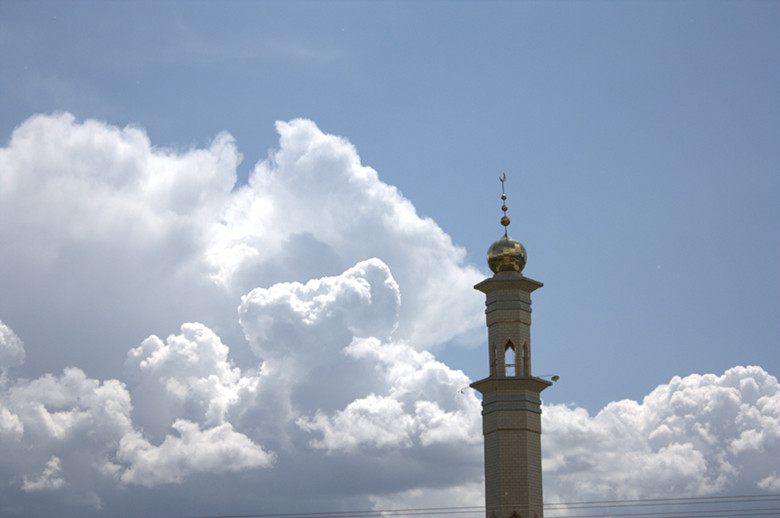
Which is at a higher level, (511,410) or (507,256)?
(507,256)

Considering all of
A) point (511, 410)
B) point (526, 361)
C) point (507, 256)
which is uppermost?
point (507, 256)

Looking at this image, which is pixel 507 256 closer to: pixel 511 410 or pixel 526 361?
pixel 526 361

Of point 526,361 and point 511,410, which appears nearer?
point 511,410

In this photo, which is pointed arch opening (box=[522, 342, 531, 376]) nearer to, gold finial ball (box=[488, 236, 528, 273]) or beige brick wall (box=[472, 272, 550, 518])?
beige brick wall (box=[472, 272, 550, 518])

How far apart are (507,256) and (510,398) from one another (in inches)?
335

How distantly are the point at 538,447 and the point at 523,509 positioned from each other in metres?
3.88

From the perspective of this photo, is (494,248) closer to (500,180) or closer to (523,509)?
(500,180)

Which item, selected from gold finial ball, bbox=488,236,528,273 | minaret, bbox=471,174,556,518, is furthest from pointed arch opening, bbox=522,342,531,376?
gold finial ball, bbox=488,236,528,273

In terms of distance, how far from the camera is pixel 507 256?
69625 mm

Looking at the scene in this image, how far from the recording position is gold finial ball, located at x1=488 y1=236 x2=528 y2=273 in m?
69.6

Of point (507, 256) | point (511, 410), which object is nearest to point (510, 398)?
point (511, 410)

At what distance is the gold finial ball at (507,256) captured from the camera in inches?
2739

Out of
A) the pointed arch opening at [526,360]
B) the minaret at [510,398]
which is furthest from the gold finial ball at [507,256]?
the pointed arch opening at [526,360]

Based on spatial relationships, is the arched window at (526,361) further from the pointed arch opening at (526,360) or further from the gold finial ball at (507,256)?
the gold finial ball at (507,256)
